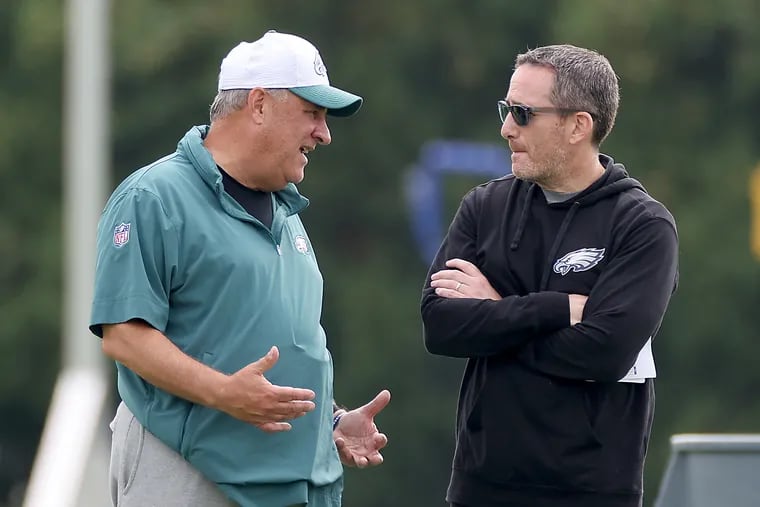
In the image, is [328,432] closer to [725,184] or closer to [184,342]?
[184,342]

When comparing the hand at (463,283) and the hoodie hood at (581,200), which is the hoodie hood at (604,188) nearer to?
the hoodie hood at (581,200)

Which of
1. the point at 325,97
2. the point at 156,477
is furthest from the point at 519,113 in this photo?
the point at 156,477

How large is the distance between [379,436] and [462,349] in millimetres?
445

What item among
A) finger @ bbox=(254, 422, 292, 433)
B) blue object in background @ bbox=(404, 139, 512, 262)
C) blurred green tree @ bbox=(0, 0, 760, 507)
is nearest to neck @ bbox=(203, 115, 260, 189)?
finger @ bbox=(254, 422, 292, 433)

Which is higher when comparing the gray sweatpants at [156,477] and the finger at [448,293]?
the finger at [448,293]

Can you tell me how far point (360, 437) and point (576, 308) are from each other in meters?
0.78

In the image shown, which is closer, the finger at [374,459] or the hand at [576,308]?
the hand at [576,308]

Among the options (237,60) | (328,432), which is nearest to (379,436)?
(328,432)

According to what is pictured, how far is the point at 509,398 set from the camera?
4.62 metres

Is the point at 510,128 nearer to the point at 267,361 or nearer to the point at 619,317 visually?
the point at 619,317

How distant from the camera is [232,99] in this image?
4.64 metres

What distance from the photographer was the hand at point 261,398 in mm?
4285

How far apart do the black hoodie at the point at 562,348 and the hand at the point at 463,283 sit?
33 millimetres

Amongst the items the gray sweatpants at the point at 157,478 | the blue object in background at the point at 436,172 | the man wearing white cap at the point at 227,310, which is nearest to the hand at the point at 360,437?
the man wearing white cap at the point at 227,310
